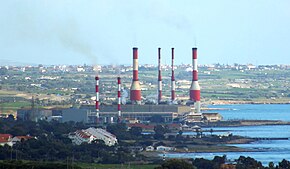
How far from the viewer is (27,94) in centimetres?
11344

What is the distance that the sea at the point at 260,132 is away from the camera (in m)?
56.2

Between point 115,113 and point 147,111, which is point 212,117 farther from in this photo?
point 115,113

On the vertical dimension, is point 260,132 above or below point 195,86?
below

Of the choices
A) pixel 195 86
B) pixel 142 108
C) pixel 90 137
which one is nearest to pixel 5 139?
pixel 90 137

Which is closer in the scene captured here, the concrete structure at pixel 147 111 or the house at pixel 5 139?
the house at pixel 5 139

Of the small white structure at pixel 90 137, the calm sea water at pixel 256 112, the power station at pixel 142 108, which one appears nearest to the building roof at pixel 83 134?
the small white structure at pixel 90 137

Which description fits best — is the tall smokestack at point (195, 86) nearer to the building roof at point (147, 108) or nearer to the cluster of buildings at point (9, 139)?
the building roof at point (147, 108)

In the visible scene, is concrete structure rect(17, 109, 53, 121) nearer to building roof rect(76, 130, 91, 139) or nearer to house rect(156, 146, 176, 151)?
building roof rect(76, 130, 91, 139)

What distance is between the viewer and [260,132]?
261 feet

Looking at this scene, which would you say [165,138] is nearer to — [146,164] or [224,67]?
[146,164]

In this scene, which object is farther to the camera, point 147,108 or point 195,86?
point 147,108

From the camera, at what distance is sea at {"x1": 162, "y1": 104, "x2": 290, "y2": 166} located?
56219 millimetres

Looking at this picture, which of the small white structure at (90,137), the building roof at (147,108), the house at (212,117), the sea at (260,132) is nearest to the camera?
the sea at (260,132)

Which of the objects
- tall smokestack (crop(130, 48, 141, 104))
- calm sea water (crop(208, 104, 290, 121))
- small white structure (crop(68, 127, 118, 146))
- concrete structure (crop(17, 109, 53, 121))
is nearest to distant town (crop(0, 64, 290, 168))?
small white structure (crop(68, 127, 118, 146))
